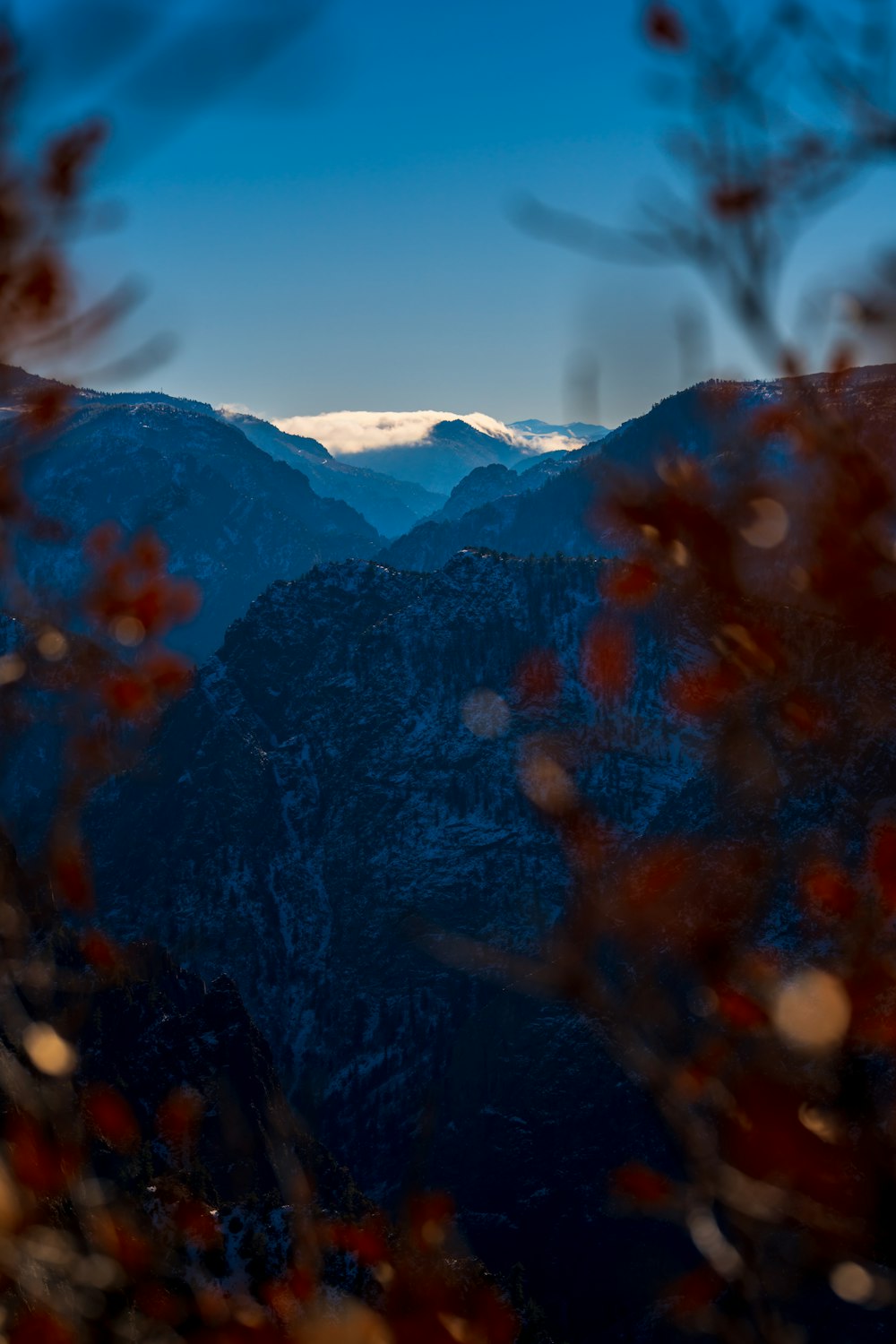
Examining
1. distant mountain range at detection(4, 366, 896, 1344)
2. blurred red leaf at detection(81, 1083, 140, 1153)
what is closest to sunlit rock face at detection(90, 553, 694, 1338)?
distant mountain range at detection(4, 366, 896, 1344)

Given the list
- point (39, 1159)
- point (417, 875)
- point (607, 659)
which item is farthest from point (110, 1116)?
point (607, 659)

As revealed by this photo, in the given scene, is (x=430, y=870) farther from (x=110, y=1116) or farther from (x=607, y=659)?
(x=110, y=1116)

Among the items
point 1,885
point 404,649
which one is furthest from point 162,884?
point 1,885

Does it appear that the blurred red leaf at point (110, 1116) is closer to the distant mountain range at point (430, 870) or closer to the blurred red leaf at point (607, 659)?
the distant mountain range at point (430, 870)

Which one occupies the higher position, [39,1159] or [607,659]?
[607,659]

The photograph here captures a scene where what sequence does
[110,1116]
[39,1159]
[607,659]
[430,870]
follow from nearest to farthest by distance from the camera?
[39,1159] < [110,1116] < [430,870] < [607,659]

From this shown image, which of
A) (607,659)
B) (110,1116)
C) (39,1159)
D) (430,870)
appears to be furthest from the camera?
(607,659)

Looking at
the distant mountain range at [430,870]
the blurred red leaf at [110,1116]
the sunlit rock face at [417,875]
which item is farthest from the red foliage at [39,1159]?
the sunlit rock face at [417,875]

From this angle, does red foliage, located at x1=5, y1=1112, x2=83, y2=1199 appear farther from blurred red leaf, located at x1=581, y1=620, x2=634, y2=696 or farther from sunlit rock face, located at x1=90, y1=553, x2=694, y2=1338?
blurred red leaf, located at x1=581, y1=620, x2=634, y2=696

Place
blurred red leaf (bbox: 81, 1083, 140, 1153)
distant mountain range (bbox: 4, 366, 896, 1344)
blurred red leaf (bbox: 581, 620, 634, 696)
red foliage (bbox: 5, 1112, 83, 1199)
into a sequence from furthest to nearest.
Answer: blurred red leaf (bbox: 581, 620, 634, 696)
distant mountain range (bbox: 4, 366, 896, 1344)
blurred red leaf (bbox: 81, 1083, 140, 1153)
red foliage (bbox: 5, 1112, 83, 1199)
